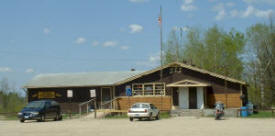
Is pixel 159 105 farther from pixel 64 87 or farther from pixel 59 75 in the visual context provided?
pixel 59 75

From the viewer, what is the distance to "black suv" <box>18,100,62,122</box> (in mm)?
30562

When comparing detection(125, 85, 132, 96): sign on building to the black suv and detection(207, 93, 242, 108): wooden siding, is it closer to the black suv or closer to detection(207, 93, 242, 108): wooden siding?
the black suv

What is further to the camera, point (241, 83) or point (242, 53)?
point (242, 53)

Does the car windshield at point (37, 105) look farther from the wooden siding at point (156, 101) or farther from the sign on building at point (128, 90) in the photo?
the wooden siding at point (156, 101)

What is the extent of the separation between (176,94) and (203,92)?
2.44m

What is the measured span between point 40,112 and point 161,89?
1213 centimetres

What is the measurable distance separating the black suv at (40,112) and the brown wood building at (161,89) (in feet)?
24.4

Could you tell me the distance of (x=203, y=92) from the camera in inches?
1460

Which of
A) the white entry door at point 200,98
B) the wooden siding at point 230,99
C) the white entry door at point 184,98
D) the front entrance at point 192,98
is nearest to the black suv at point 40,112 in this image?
the white entry door at point 184,98

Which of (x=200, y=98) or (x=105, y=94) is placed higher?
(x=105, y=94)

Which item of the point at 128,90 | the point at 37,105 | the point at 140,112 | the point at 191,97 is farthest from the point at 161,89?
the point at 37,105

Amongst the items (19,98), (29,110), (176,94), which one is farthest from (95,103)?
(19,98)

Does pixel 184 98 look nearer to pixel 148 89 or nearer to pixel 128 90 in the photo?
pixel 148 89

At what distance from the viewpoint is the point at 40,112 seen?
101 ft
